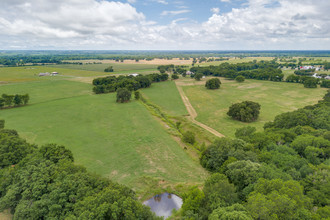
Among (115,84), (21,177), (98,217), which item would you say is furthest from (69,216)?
(115,84)

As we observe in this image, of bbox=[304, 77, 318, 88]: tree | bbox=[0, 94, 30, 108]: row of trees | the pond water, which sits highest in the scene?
bbox=[304, 77, 318, 88]: tree

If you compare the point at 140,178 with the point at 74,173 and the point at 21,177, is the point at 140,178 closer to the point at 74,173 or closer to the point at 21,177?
the point at 74,173

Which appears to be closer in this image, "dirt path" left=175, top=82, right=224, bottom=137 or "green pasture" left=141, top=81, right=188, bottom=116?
"dirt path" left=175, top=82, right=224, bottom=137

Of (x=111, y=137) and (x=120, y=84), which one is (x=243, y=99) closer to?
(x=120, y=84)

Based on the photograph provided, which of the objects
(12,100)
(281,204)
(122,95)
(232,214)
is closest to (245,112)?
(281,204)

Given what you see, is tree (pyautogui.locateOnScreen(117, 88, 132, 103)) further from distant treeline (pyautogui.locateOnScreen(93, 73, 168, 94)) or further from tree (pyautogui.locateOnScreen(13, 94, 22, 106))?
tree (pyautogui.locateOnScreen(13, 94, 22, 106))

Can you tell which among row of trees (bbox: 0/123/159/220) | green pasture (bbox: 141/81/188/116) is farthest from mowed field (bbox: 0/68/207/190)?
green pasture (bbox: 141/81/188/116)
